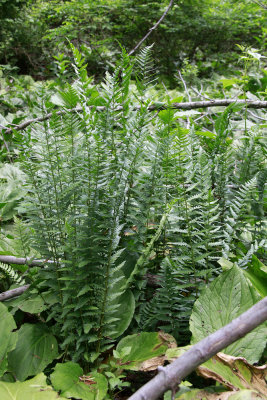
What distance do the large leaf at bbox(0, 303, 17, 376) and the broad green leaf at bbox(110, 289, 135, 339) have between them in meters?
0.38

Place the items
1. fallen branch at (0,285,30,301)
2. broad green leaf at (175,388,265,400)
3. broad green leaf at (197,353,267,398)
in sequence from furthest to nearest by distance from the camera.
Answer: fallen branch at (0,285,30,301) → broad green leaf at (197,353,267,398) → broad green leaf at (175,388,265,400)

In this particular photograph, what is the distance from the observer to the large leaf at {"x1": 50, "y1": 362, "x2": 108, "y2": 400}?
1.07 meters

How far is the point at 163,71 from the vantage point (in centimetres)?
691

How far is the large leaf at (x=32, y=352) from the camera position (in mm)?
1262

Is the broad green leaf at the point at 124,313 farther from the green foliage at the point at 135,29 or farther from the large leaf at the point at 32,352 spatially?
the green foliage at the point at 135,29

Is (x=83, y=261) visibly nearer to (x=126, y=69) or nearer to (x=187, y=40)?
(x=126, y=69)

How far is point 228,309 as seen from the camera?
123 cm

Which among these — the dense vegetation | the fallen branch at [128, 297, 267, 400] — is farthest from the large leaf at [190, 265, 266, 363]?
the fallen branch at [128, 297, 267, 400]

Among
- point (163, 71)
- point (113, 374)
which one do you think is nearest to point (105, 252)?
point (113, 374)

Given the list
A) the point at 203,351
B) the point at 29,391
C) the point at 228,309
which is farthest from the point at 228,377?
the point at 29,391

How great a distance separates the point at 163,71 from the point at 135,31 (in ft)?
3.41

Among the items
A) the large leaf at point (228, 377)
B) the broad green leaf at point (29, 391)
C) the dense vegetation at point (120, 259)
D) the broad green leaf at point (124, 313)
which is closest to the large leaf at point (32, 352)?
the dense vegetation at point (120, 259)

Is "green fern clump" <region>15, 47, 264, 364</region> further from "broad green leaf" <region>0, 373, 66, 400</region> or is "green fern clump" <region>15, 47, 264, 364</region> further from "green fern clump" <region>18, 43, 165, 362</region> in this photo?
"broad green leaf" <region>0, 373, 66, 400</region>

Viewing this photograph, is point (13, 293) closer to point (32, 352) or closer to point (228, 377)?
point (32, 352)
